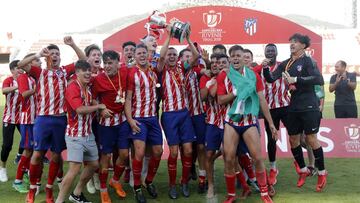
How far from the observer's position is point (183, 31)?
227 inches

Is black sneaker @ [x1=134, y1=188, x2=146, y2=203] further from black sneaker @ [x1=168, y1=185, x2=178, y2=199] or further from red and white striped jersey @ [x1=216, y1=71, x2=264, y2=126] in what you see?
red and white striped jersey @ [x1=216, y1=71, x2=264, y2=126]

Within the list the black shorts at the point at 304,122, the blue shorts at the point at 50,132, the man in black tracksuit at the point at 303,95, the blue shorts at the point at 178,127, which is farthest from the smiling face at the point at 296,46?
the blue shorts at the point at 50,132

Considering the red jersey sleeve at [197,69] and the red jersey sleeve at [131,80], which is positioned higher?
the red jersey sleeve at [197,69]

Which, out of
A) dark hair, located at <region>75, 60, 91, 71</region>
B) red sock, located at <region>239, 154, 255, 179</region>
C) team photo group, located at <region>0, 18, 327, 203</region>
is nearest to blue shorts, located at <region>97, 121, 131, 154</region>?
team photo group, located at <region>0, 18, 327, 203</region>

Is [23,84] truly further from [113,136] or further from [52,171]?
[113,136]

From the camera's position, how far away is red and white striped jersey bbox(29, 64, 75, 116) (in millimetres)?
5508

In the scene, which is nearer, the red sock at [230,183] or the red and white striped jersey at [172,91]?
the red sock at [230,183]

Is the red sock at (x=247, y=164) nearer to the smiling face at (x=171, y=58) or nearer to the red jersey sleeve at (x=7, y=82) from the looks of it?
the smiling face at (x=171, y=58)

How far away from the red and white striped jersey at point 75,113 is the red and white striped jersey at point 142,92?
606 mm

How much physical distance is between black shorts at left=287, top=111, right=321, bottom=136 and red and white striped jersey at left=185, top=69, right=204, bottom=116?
1.24 metres

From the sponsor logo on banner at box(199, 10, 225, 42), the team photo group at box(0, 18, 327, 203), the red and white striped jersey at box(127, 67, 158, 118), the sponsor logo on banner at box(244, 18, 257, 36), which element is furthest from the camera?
the sponsor logo on banner at box(244, 18, 257, 36)

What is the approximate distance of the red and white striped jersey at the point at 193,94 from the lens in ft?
20.1

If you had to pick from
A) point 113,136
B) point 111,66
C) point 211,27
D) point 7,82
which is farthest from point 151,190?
point 211,27

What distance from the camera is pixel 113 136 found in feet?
18.8
